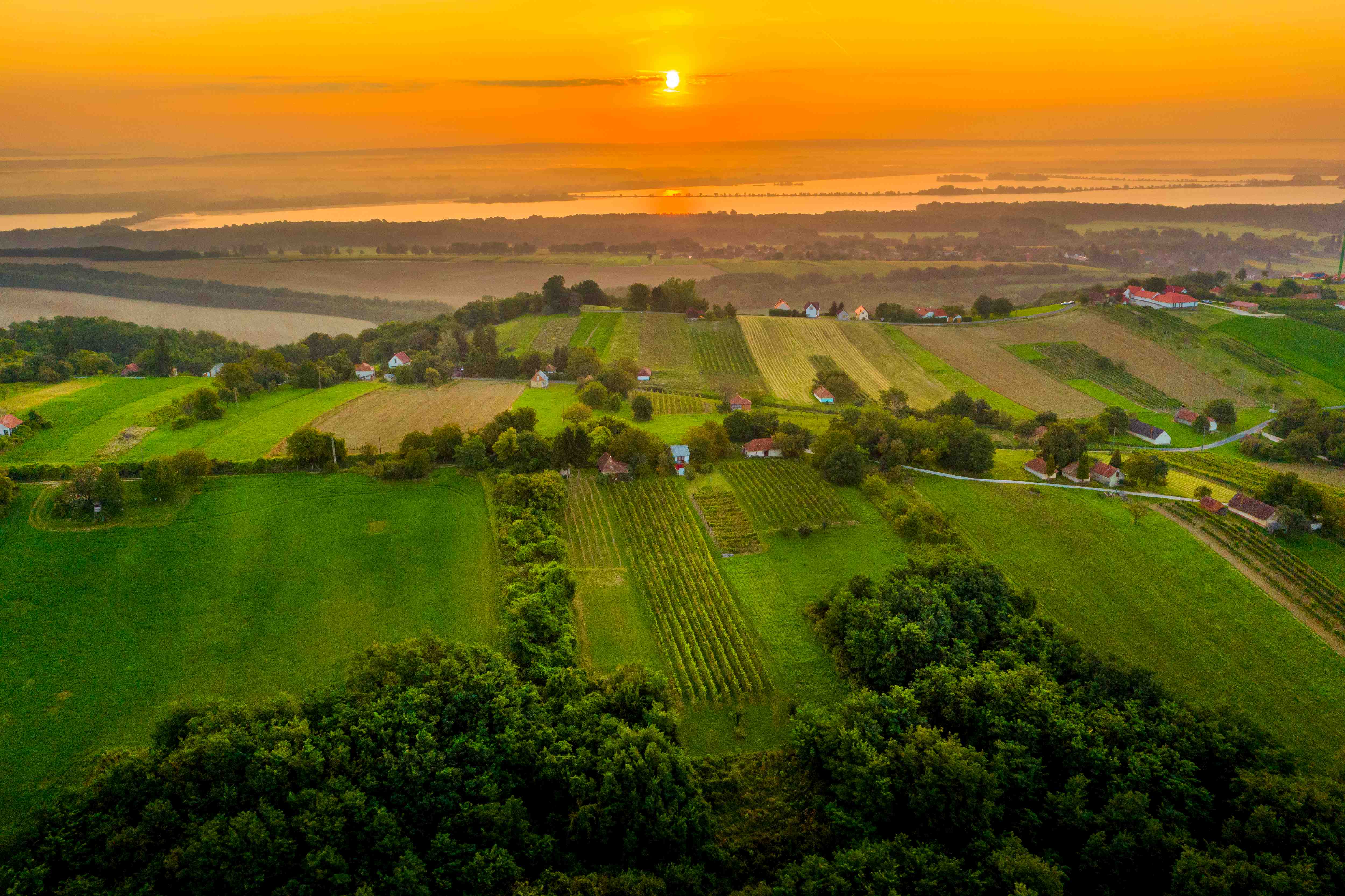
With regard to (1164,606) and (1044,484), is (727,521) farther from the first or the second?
(1164,606)

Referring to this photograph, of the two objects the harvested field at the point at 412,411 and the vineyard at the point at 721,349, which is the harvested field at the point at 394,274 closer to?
the vineyard at the point at 721,349

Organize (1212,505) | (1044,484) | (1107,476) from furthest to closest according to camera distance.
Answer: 1. (1107,476)
2. (1044,484)
3. (1212,505)

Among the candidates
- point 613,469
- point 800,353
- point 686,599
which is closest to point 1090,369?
point 800,353

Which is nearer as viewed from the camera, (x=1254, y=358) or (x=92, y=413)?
(x=92, y=413)

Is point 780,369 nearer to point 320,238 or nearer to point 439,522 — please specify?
point 439,522

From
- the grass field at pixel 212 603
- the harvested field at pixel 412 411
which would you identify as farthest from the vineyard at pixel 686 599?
the harvested field at pixel 412 411

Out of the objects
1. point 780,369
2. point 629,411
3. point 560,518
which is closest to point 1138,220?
point 780,369

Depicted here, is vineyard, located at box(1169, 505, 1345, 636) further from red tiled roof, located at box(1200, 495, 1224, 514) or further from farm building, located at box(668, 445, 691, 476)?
farm building, located at box(668, 445, 691, 476)

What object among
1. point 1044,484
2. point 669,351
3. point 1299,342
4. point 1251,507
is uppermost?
point 669,351
